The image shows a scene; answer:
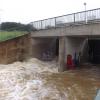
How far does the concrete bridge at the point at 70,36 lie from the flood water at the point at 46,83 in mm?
1860

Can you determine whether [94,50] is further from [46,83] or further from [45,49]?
[46,83]

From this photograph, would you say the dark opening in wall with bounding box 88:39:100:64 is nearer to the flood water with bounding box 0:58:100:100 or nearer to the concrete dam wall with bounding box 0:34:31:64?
the flood water with bounding box 0:58:100:100

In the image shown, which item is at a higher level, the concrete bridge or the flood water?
the concrete bridge

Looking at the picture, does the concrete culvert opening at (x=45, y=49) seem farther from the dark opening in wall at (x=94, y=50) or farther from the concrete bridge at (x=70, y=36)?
the dark opening in wall at (x=94, y=50)

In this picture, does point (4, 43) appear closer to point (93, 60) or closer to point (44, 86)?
point (93, 60)

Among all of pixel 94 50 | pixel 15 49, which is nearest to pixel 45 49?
pixel 15 49

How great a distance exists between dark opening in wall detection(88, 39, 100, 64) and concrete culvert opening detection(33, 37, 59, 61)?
368cm

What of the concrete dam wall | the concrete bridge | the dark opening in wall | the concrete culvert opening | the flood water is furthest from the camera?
the concrete culvert opening

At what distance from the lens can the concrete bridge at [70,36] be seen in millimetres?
18875

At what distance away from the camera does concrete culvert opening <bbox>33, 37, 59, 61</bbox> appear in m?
27.7

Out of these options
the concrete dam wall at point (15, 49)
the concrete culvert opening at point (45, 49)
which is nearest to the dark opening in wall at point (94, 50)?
the concrete culvert opening at point (45, 49)

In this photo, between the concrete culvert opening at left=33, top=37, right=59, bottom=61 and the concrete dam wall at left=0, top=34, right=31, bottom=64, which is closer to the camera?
the concrete dam wall at left=0, top=34, right=31, bottom=64

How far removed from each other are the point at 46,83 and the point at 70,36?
580cm

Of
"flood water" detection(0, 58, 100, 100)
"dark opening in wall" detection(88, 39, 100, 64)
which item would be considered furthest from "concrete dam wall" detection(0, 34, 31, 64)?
"dark opening in wall" detection(88, 39, 100, 64)
